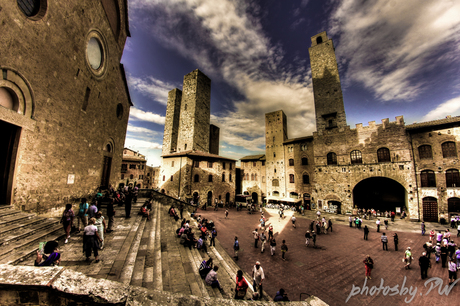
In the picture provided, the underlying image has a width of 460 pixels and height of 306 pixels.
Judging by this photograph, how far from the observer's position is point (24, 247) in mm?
4938

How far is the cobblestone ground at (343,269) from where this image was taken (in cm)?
702

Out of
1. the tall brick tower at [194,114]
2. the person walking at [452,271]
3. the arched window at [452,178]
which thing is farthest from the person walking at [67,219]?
the arched window at [452,178]

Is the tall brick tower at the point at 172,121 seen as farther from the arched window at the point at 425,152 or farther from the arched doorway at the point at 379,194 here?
the arched window at the point at 425,152

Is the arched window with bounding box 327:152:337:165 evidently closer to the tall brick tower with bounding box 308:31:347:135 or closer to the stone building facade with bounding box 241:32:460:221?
the stone building facade with bounding box 241:32:460:221

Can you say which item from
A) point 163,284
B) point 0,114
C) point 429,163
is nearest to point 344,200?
point 429,163

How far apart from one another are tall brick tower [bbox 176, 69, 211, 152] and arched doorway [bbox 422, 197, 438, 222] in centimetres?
3040

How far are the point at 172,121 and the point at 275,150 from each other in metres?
21.6

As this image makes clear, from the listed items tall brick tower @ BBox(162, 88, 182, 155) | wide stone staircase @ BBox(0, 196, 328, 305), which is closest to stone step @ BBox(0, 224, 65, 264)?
wide stone staircase @ BBox(0, 196, 328, 305)

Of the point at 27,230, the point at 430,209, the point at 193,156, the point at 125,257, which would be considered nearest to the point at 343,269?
the point at 125,257

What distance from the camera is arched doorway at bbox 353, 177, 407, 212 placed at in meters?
22.0

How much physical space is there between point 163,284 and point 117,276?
160 cm

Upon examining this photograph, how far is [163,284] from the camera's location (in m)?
5.62

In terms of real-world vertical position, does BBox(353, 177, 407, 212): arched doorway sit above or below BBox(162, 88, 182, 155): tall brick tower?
below

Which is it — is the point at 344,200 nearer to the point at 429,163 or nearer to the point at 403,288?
the point at 429,163
